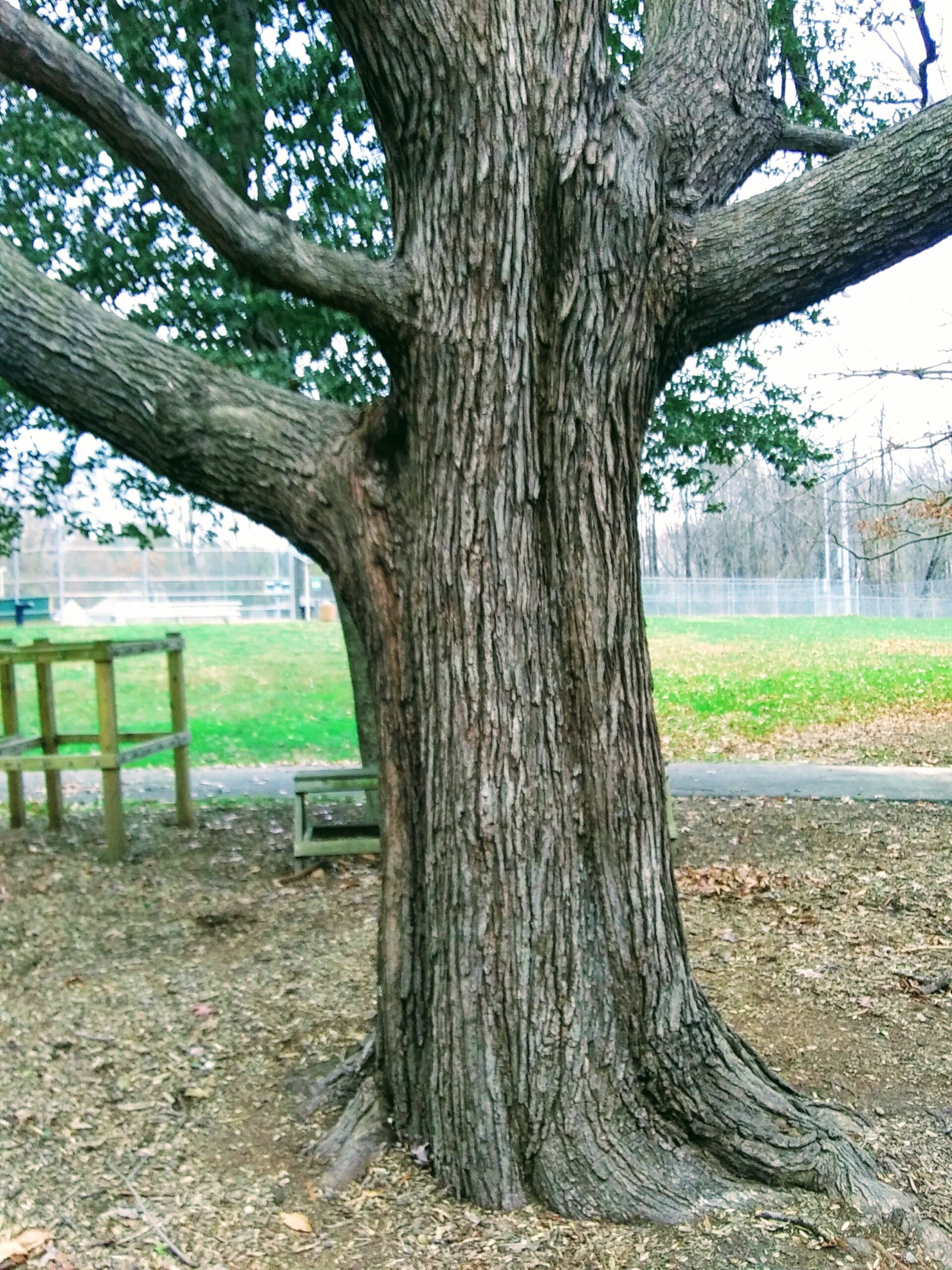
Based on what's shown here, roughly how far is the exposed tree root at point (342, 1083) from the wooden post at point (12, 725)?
5.24m

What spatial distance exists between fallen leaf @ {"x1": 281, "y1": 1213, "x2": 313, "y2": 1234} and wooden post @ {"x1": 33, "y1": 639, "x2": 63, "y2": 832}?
5.63 metres

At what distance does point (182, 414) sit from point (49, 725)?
5.51 m

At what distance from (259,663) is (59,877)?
16.1 m

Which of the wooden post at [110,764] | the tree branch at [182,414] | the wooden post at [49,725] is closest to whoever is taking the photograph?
the tree branch at [182,414]

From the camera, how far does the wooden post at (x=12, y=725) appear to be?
832cm

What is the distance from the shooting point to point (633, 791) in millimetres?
3246

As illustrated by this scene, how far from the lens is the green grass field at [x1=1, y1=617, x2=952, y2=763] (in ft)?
46.3

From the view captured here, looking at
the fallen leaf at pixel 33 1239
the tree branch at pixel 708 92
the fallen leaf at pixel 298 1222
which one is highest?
the tree branch at pixel 708 92

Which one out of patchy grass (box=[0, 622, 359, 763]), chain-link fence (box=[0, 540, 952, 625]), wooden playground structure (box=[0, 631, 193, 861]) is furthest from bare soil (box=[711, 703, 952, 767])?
chain-link fence (box=[0, 540, 952, 625])

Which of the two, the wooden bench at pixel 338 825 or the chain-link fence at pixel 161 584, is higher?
the chain-link fence at pixel 161 584

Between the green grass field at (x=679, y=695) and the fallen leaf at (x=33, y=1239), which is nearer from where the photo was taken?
the fallen leaf at (x=33, y=1239)

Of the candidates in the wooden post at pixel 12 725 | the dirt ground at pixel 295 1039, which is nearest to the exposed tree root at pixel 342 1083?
the dirt ground at pixel 295 1039

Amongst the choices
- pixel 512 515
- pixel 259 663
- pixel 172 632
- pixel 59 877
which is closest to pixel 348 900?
pixel 59 877

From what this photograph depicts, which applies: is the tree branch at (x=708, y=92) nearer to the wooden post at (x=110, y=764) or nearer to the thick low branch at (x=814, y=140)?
the thick low branch at (x=814, y=140)
